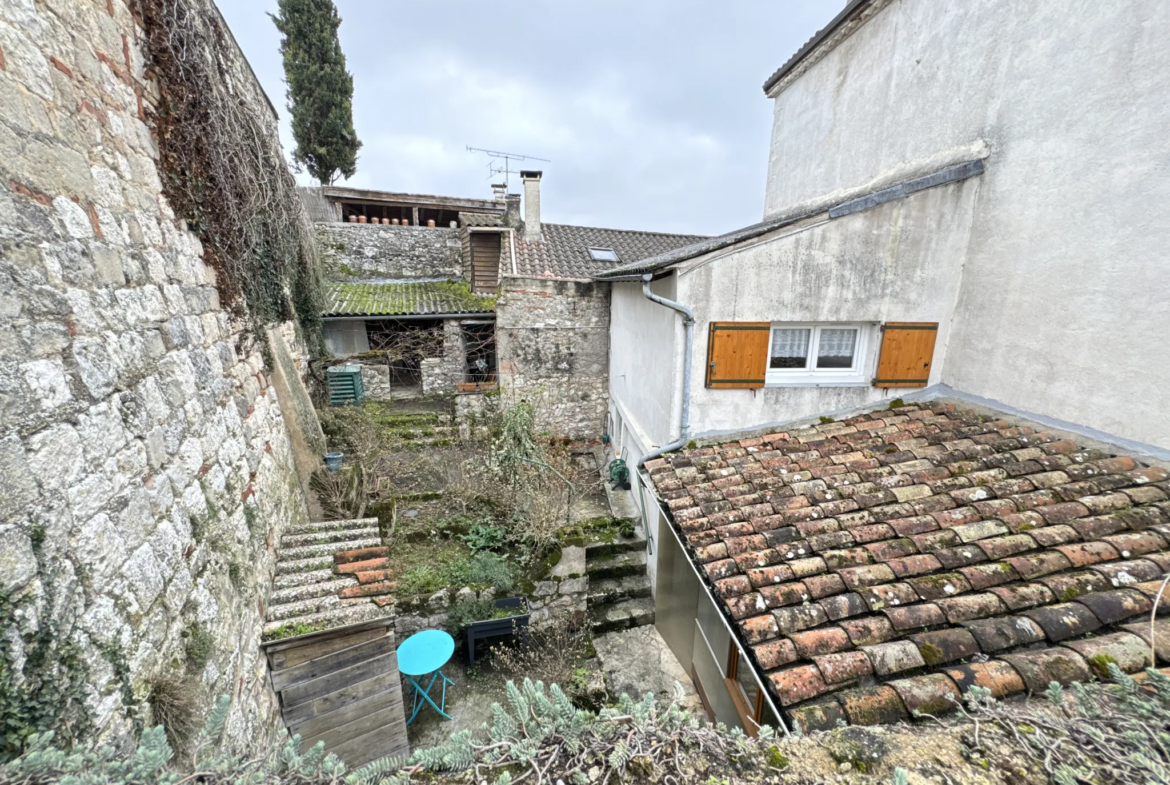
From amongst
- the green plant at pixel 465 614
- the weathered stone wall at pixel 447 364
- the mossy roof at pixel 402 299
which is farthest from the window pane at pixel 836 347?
the weathered stone wall at pixel 447 364

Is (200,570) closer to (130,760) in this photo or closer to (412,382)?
(130,760)

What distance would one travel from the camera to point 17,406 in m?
1.47

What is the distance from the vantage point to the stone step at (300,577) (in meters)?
3.60

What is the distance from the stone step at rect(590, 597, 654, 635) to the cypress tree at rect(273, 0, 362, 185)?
2272cm

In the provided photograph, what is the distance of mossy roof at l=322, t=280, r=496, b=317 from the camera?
11781mm

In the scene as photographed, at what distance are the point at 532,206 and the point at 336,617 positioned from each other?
10805 millimetres

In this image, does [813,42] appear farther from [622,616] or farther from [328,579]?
[328,579]

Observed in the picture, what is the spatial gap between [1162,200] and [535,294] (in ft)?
28.9

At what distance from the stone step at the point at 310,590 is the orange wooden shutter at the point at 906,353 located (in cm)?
624

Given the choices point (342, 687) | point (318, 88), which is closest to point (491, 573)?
point (342, 687)

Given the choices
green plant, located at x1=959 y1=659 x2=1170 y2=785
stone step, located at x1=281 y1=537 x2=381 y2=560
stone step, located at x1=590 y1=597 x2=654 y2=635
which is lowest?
stone step, located at x1=590 y1=597 x2=654 y2=635

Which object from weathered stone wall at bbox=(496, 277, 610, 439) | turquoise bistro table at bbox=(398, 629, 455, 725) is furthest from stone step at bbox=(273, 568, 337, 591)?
weathered stone wall at bbox=(496, 277, 610, 439)

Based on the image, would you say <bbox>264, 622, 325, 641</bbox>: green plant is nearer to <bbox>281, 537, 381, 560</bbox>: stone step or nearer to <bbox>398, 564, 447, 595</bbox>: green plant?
<bbox>281, 537, 381, 560</bbox>: stone step

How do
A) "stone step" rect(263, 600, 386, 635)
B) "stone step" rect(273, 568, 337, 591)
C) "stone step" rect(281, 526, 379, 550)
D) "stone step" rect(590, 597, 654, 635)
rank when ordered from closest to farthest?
1. "stone step" rect(263, 600, 386, 635)
2. "stone step" rect(273, 568, 337, 591)
3. "stone step" rect(281, 526, 379, 550)
4. "stone step" rect(590, 597, 654, 635)
